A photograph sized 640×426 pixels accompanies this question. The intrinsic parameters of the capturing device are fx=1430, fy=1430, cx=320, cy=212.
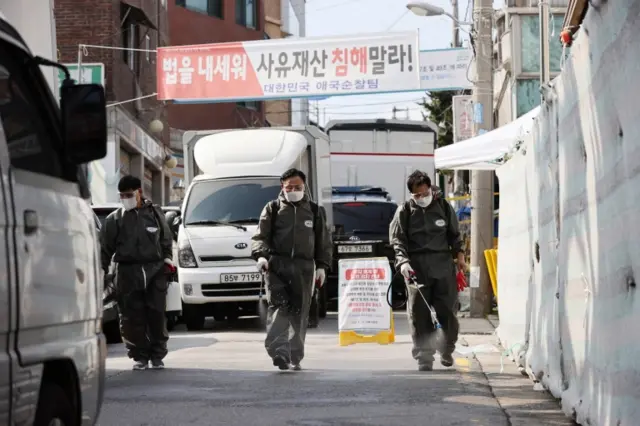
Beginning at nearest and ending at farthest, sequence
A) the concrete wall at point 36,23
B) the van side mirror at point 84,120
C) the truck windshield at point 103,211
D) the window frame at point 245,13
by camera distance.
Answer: the van side mirror at point 84,120
the concrete wall at point 36,23
the truck windshield at point 103,211
the window frame at point 245,13

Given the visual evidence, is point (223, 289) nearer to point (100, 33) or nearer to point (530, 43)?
point (530, 43)

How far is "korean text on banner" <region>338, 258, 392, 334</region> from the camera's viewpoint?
53.2 feet

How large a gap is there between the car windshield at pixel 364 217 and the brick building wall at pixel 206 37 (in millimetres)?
27483

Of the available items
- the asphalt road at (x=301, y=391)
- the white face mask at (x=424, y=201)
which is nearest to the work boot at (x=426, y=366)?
the asphalt road at (x=301, y=391)

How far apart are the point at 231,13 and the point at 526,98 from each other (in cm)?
2654

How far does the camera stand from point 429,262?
12805 mm

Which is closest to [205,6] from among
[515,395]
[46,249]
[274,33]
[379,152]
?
[274,33]

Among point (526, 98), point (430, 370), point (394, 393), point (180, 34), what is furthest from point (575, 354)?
point (180, 34)

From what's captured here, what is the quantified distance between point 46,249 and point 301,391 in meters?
5.85

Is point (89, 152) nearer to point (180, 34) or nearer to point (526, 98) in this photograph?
point (526, 98)

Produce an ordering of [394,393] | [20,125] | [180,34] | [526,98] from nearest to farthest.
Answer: [20,125] → [394,393] → [526,98] → [180,34]

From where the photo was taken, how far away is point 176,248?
20.4 meters

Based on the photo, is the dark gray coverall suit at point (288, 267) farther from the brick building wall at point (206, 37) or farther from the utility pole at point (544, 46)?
the brick building wall at point (206, 37)

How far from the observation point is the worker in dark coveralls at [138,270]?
43.2 feet
